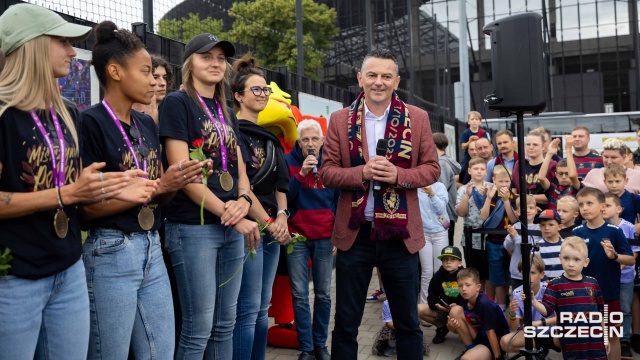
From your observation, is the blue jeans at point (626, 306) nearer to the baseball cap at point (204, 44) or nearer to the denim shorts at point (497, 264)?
the denim shorts at point (497, 264)

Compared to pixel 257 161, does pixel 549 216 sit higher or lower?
lower

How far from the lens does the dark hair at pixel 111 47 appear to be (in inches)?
103

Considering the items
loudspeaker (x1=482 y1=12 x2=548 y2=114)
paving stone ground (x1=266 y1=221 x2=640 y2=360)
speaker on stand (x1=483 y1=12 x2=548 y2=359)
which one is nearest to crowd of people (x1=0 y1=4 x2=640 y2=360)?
paving stone ground (x1=266 y1=221 x2=640 y2=360)

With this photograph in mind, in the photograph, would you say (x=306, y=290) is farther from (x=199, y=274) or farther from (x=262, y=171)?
(x=199, y=274)

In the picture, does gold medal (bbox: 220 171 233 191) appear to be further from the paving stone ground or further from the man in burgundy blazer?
the paving stone ground

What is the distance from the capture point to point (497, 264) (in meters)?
6.15

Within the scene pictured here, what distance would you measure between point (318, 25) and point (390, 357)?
77.1 ft

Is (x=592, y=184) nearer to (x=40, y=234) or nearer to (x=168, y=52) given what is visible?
(x=168, y=52)

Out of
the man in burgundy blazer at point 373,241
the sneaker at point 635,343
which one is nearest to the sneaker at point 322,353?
the man in burgundy blazer at point 373,241

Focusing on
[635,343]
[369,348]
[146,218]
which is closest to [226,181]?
[146,218]

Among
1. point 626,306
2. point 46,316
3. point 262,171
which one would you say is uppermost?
point 262,171

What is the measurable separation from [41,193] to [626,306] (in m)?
4.73

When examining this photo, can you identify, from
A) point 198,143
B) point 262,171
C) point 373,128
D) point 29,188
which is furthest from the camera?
point 262,171

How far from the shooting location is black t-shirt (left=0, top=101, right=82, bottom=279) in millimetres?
2070
